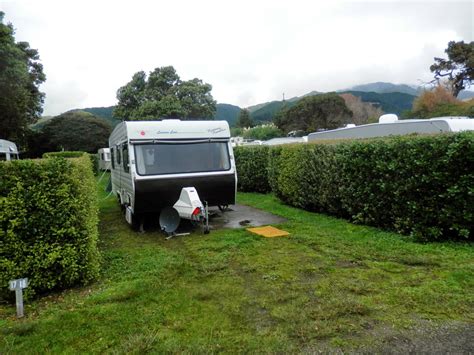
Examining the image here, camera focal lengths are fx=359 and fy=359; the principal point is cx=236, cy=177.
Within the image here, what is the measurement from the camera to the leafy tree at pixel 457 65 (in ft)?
126

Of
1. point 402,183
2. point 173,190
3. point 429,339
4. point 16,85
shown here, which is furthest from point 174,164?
point 16,85

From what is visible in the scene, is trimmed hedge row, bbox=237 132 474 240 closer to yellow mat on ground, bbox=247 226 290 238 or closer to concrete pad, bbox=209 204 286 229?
concrete pad, bbox=209 204 286 229

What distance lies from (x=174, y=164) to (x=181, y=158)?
0.22 m

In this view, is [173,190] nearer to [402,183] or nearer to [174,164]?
[174,164]

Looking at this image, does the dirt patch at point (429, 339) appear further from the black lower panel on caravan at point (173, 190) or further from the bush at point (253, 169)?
the bush at point (253, 169)

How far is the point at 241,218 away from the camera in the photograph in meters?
9.49

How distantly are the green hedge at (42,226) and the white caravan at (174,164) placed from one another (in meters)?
3.05

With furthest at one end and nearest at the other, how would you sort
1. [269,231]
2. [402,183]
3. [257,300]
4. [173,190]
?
1. [173,190]
2. [269,231]
3. [402,183]
4. [257,300]

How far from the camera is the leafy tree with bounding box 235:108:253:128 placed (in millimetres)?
92350

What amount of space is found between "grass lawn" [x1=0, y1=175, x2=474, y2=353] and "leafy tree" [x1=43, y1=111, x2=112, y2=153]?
123 feet

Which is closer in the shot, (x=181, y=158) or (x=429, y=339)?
(x=429, y=339)

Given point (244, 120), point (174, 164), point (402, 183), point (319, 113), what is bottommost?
point (402, 183)

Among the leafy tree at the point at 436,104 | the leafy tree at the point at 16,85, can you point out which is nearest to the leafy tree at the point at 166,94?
the leafy tree at the point at 16,85

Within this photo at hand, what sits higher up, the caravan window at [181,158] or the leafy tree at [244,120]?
the leafy tree at [244,120]
